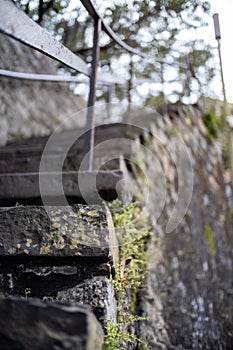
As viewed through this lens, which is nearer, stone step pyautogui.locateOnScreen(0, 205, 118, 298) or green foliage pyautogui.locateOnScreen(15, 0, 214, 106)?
stone step pyautogui.locateOnScreen(0, 205, 118, 298)

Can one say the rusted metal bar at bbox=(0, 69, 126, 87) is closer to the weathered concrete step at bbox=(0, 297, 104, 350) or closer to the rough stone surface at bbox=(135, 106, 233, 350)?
the rough stone surface at bbox=(135, 106, 233, 350)

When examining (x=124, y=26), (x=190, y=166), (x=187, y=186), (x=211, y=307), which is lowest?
(x=211, y=307)

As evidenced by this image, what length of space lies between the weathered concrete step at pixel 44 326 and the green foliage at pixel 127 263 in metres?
0.43

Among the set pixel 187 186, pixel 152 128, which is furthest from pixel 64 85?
pixel 187 186

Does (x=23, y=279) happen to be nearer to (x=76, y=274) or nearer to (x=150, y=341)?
(x=76, y=274)

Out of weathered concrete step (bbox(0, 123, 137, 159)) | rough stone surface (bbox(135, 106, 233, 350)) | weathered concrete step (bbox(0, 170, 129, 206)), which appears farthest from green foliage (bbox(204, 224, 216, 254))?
weathered concrete step (bbox(0, 170, 129, 206))

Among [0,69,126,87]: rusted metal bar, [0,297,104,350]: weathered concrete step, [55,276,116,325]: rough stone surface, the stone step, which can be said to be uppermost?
[0,69,126,87]: rusted metal bar

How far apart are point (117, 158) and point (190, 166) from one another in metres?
1.38

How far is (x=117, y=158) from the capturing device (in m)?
1.93

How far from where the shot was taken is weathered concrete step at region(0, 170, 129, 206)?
5.00 ft

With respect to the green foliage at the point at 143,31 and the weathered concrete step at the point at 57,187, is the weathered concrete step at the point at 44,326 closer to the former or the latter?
the weathered concrete step at the point at 57,187

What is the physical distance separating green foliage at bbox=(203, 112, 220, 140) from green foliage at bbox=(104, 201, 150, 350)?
2315 mm

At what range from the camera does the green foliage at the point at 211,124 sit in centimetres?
394

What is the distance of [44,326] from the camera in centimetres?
69
